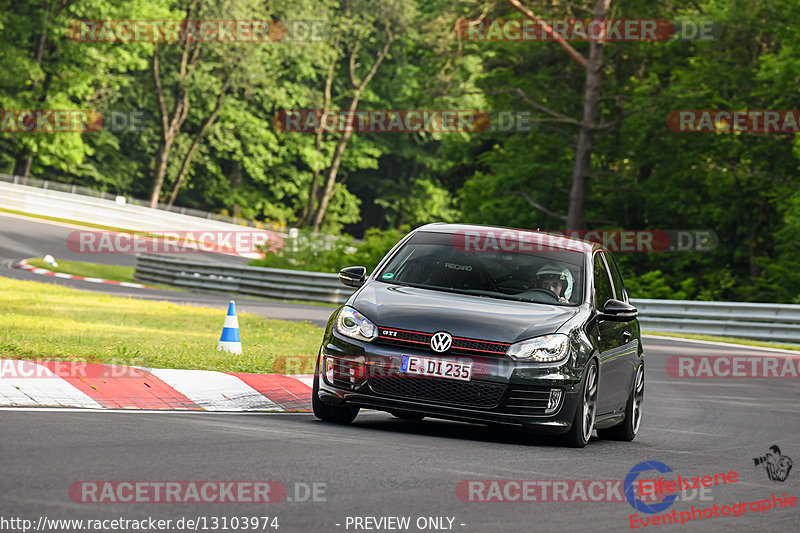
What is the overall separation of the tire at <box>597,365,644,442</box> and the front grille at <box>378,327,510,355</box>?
2291 mm

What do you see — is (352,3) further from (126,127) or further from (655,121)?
(655,121)

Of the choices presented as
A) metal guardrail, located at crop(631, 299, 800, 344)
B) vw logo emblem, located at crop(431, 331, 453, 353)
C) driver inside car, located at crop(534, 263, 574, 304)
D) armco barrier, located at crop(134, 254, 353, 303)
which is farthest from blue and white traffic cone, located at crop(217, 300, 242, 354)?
armco barrier, located at crop(134, 254, 353, 303)

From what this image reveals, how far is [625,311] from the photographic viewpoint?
1011 centimetres

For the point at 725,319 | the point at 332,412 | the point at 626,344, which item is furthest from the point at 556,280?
the point at 725,319

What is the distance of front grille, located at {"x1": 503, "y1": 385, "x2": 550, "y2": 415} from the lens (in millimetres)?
8906

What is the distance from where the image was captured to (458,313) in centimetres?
914

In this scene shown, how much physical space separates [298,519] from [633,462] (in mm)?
3742

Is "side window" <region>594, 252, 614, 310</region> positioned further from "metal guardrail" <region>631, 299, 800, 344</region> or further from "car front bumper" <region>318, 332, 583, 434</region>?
"metal guardrail" <region>631, 299, 800, 344</region>

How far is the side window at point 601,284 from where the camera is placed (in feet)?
33.8

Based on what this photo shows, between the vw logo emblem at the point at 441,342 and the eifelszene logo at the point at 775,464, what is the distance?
7.69 ft

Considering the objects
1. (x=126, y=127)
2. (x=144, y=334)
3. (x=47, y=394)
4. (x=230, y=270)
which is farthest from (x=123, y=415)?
(x=126, y=127)

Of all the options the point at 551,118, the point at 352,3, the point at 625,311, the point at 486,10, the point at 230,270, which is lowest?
the point at 230,270

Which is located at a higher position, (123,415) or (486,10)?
(486,10)

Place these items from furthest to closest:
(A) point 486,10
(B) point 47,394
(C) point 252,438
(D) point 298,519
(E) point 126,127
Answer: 1. (E) point 126,127
2. (A) point 486,10
3. (B) point 47,394
4. (C) point 252,438
5. (D) point 298,519
